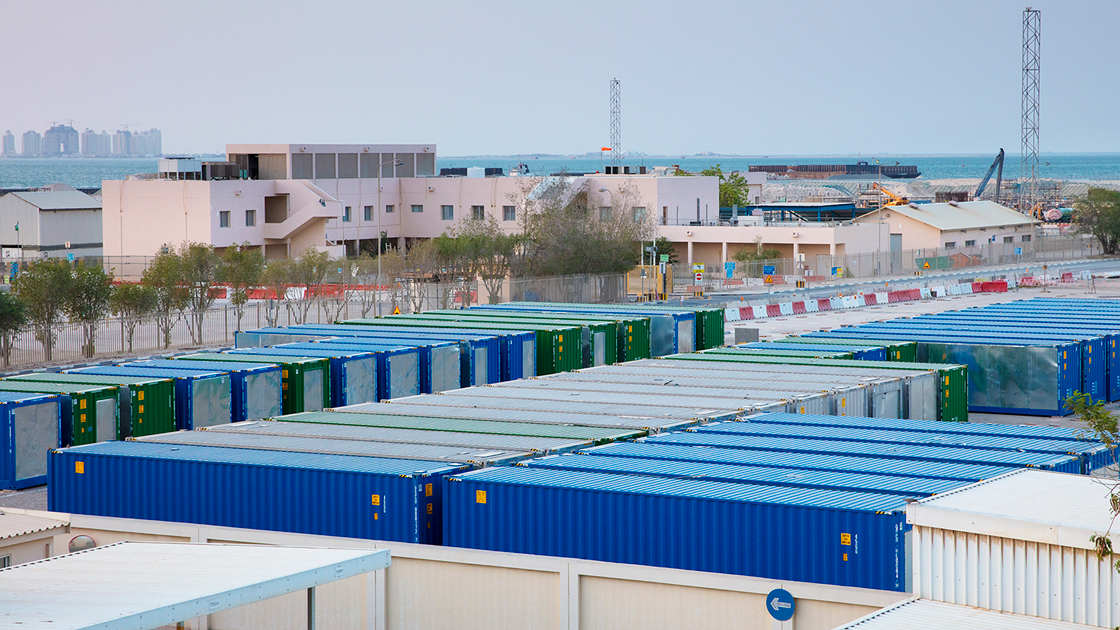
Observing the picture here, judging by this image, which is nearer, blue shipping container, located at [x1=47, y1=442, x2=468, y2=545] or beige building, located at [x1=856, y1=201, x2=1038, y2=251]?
blue shipping container, located at [x1=47, y1=442, x2=468, y2=545]

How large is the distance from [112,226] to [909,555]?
3391 inches

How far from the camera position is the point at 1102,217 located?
116 m

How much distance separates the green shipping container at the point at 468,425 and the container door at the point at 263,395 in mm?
4590

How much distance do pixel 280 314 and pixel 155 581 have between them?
5002 centimetres

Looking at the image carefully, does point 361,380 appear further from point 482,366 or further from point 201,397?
point 201,397

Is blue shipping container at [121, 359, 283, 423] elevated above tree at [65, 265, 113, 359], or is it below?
below

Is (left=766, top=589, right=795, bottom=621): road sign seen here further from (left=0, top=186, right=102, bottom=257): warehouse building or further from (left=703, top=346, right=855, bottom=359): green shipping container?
(left=0, top=186, right=102, bottom=257): warehouse building

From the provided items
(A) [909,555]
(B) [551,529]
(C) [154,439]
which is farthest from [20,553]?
(A) [909,555]

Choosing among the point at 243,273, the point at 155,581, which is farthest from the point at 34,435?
the point at 243,273

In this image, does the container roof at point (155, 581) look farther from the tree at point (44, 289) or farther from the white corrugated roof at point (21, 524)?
the tree at point (44, 289)

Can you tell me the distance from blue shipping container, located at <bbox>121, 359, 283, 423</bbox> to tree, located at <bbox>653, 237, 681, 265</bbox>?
164 feet

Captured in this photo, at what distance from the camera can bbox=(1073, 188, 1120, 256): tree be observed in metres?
115

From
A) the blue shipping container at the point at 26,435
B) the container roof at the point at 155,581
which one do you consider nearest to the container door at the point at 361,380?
the blue shipping container at the point at 26,435

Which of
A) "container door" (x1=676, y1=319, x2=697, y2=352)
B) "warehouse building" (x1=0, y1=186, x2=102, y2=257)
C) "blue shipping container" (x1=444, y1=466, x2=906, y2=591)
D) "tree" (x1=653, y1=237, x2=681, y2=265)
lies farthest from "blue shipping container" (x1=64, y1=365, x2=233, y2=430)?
"warehouse building" (x1=0, y1=186, x2=102, y2=257)
